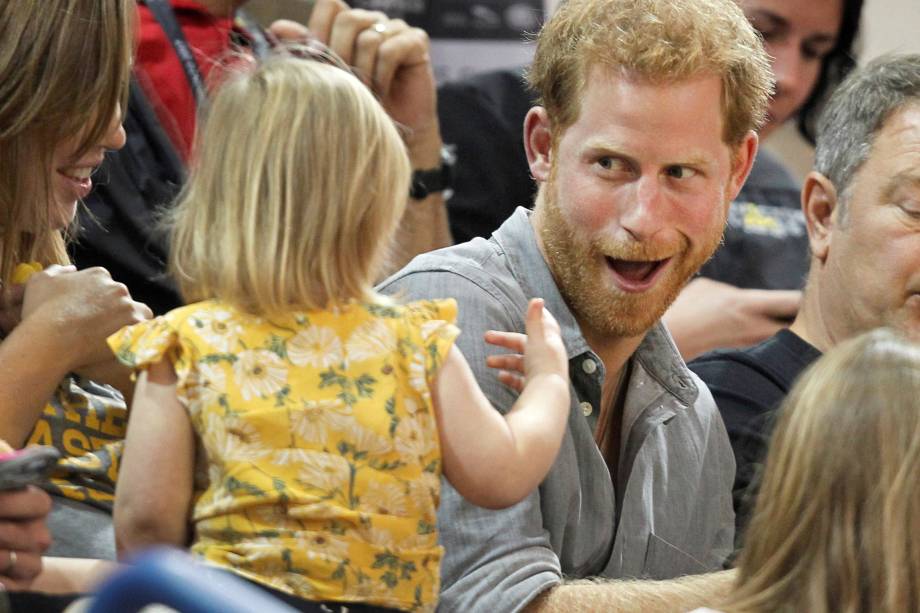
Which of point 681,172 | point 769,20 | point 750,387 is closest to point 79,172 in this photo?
point 681,172

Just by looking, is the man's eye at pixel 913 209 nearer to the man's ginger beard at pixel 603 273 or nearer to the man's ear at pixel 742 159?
the man's ear at pixel 742 159

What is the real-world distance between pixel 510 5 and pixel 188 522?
8.14 ft

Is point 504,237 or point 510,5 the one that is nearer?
point 504,237

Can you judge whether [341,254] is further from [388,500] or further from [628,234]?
[628,234]

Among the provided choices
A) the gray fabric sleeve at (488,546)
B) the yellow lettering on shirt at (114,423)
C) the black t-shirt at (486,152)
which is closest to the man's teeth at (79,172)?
the yellow lettering on shirt at (114,423)

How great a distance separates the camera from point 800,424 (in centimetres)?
154

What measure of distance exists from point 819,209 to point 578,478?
34.5 inches

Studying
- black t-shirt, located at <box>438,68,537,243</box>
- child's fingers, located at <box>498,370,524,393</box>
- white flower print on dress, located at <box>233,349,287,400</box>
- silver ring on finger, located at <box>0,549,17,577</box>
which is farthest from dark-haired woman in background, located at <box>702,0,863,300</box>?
silver ring on finger, located at <box>0,549,17,577</box>

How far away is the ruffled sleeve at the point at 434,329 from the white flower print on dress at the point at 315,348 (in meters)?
0.10

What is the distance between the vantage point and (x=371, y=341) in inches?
61.1

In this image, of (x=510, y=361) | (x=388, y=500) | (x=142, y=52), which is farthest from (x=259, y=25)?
(x=388, y=500)

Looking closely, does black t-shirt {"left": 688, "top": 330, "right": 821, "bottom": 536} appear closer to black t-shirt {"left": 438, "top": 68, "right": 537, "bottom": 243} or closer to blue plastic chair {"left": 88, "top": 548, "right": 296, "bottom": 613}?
black t-shirt {"left": 438, "top": 68, "right": 537, "bottom": 243}

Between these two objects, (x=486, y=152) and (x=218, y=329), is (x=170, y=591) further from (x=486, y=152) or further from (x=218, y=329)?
(x=486, y=152)

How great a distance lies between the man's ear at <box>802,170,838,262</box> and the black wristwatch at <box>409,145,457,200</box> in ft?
2.86
